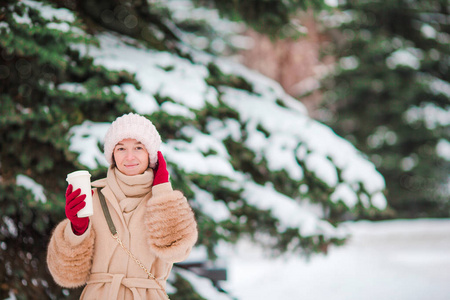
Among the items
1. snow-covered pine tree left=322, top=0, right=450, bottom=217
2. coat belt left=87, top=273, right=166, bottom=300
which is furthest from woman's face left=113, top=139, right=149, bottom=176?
snow-covered pine tree left=322, top=0, right=450, bottom=217

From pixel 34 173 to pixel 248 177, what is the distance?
213 centimetres

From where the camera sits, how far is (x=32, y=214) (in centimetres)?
400

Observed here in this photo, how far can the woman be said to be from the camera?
2.37 meters

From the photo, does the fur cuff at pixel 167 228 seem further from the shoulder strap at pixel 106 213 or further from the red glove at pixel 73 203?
the red glove at pixel 73 203

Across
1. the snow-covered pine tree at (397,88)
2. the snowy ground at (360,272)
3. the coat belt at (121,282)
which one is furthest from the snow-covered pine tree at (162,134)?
the snow-covered pine tree at (397,88)

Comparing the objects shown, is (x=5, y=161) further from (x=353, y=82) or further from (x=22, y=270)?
(x=353, y=82)

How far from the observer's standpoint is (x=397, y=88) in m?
12.4

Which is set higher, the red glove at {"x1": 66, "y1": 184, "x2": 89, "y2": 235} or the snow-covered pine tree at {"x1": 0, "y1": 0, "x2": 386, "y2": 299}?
the red glove at {"x1": 66, "y1": 184, "x2": 89, "y2": 235}

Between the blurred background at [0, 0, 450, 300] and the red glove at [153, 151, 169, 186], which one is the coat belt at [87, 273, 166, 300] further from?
the blurred background at [0, 0, 450, 300]

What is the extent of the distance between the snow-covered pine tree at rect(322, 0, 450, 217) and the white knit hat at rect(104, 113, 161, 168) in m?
10.5

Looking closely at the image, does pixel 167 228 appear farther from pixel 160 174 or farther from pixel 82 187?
pixel 82 187

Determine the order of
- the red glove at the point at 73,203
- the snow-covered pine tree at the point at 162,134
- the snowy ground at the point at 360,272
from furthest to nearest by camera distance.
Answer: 1. the snowy ground at the point at 360,272
2. the snow-covered pine tree at the point at 162,134
3. the red glove at the point at 73,203

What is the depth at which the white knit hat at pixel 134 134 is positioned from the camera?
2473mm

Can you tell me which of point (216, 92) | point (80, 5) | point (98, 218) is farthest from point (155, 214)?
point (80, 5)
